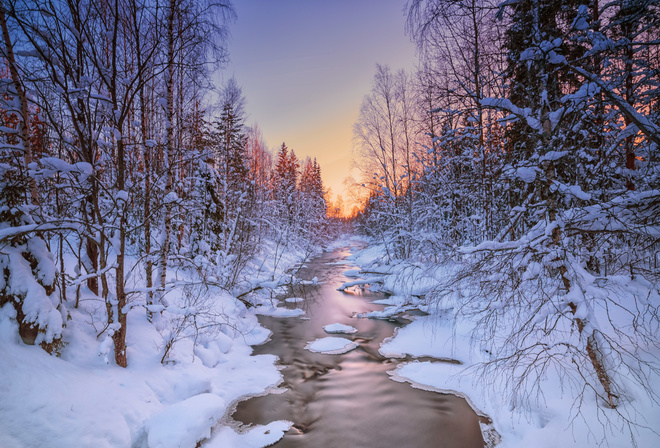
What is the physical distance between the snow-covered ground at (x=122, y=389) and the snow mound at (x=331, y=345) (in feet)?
5.24

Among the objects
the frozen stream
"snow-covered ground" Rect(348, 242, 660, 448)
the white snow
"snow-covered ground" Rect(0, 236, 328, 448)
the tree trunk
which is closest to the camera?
"snow-covered ground" Rect(0, 236, 328, 448)

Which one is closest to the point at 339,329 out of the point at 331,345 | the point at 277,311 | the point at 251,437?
the point at 331,345

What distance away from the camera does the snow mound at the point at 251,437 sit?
3953 millimetres

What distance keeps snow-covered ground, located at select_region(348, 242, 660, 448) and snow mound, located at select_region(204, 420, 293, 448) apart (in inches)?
110

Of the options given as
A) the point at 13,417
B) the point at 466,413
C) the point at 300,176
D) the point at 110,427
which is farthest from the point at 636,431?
the point at 300,176

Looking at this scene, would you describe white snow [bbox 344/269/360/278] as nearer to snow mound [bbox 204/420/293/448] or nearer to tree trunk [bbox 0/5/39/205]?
snow mound [bbox 204/420/293/448]

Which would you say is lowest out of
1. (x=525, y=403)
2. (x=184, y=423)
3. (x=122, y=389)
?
(x=525, y=403)

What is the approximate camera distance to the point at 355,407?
498 centimetres

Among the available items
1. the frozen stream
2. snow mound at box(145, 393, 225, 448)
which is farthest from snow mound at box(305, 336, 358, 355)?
snow mound at box(145, 393, 225, 448)

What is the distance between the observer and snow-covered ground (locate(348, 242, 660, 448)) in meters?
3.13

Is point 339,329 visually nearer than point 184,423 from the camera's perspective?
No

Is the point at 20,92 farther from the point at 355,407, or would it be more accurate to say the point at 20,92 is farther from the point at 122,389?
the point at 355,407

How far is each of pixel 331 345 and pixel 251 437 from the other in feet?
12.1

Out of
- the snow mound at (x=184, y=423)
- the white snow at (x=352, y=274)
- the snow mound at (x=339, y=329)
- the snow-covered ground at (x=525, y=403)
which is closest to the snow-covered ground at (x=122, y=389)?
the snow mound at (x=184, y=423)
